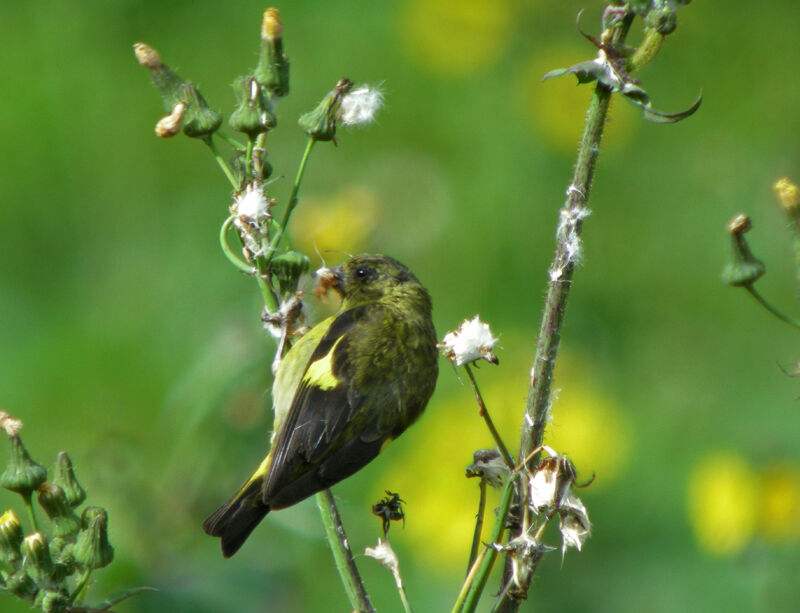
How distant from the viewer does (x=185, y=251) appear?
705cm

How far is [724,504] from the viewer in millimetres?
5121

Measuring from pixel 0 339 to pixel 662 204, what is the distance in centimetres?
437

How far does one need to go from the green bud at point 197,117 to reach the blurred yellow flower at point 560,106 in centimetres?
463

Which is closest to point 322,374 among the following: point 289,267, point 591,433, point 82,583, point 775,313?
point 289,267

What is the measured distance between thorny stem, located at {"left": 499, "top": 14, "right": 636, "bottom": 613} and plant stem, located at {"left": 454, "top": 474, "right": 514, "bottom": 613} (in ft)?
0.26

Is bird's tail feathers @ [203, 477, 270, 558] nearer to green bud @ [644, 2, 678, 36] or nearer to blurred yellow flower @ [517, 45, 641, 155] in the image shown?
green bud @ [644, 2, 678, 36]

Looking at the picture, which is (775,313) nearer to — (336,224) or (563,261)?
(563,261)

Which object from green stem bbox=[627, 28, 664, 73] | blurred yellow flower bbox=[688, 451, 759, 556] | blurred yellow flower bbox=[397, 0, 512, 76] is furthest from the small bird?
blurred yellow flower bbox=[397, 0, 512, 76]

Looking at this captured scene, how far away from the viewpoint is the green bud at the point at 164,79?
2986 millimetres

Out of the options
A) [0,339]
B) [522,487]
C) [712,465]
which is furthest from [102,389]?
[522,487]

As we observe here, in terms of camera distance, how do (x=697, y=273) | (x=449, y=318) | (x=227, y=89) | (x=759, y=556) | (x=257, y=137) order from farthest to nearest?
(x=227, y=89) < (x=697, y=273) < (x=449, y=318) < (x=759, y=556) < (x=257, y=137)

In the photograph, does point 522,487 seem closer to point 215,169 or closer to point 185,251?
point 185,251

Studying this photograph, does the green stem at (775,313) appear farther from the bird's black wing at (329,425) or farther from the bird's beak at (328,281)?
the bird's beak at (328,281)

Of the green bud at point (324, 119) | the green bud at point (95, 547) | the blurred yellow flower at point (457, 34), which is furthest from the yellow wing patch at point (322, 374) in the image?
the blurred yellow flower at point (457, 34)
